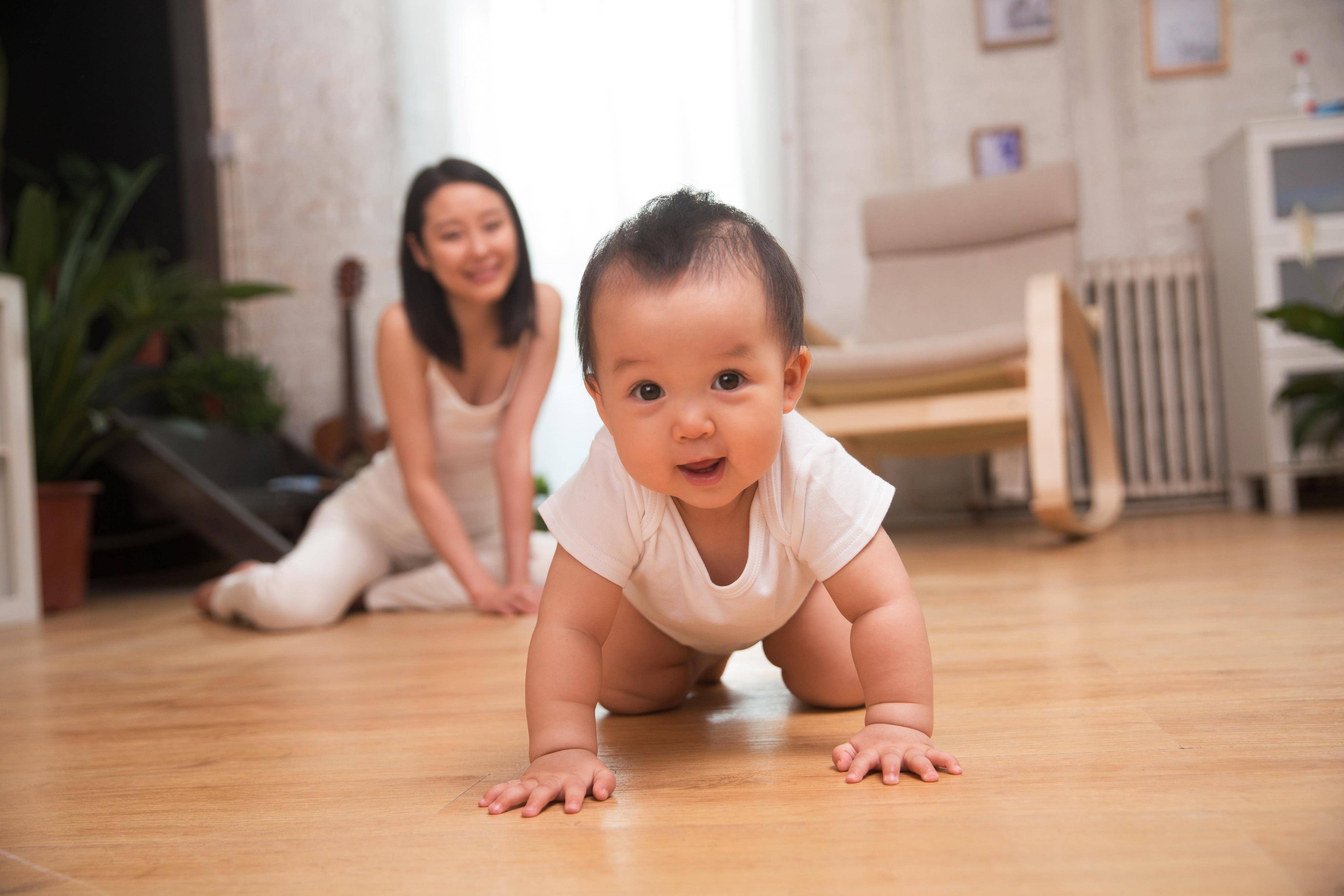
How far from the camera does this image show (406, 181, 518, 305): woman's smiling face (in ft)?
Answer: 5.44

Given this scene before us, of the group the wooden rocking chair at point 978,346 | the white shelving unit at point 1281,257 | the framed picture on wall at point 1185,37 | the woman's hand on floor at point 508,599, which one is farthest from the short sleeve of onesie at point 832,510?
the framed picture on wall at point 1185,37

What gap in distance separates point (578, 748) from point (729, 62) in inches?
123

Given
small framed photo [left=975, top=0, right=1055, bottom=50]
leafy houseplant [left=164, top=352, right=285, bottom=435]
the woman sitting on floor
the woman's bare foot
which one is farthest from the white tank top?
small framed photo [left=975, top=0, right=1055, bottom=50]

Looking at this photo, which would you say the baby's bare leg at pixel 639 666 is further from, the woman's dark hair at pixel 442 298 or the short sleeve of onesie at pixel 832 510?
the woman's dark hair at pixel 442 298

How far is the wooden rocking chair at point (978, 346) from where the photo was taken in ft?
6.83

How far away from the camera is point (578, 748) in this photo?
Answer: 67 cm

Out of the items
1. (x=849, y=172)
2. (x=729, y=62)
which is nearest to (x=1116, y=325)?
(x=849, y=172)

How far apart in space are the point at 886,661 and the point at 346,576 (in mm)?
1340

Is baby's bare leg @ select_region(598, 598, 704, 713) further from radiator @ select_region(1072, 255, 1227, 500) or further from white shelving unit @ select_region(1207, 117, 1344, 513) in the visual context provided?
radiator @ select_region(1072, 255, 1227, 500)

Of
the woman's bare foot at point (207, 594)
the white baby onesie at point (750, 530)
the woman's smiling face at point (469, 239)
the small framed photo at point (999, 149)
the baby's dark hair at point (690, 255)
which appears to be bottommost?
the woman's bare foot at point (207, 594)

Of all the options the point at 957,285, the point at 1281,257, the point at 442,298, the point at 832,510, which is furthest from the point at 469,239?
the point at 1281,257

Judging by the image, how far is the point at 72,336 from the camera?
2.35 m

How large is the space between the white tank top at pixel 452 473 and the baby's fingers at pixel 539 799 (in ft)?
3.96

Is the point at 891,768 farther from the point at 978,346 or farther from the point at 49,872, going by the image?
the point at 978,346
